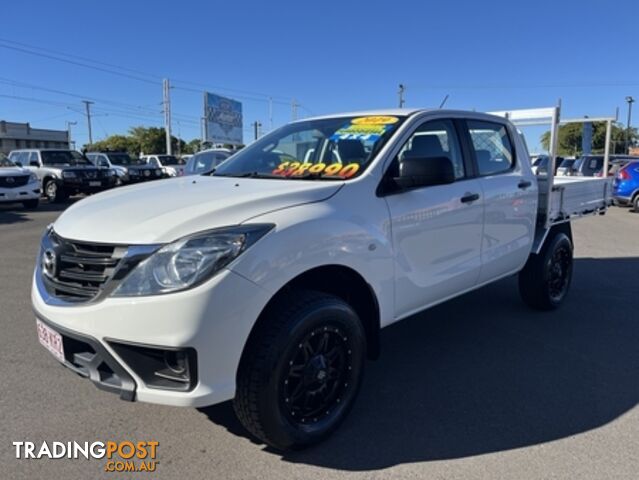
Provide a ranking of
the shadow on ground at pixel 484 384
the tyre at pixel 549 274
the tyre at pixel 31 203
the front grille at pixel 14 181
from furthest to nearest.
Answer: the tyre at pixel 31 203 → the front grille at pixel 14 181 → the tyre at pixel 549 274 → the shadow on ground at pixel 484 384

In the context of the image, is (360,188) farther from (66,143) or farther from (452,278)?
(66,143)

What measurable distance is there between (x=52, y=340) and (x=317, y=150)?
2.04 metres

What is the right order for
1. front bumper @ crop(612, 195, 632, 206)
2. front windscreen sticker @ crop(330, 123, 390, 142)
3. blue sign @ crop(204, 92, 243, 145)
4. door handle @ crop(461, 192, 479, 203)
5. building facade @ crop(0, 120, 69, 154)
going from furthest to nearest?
building facade @ crop(0, 120, 69, 154), blue sign @ crop(204, 92, 243, 145), front bumper @ crop(612, 195, 632, 206), door handle @ crop(461, 192, 479, 203), front windscreen sticker @ crop(330, 123, 390, 142)

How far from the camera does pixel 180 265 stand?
228cm

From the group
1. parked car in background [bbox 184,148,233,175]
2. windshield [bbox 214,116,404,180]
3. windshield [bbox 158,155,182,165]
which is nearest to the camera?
windshield [bbox 214,116,404,180]

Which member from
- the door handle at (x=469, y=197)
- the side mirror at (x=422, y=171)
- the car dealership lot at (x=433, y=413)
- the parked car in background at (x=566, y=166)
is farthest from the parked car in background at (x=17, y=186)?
the parked car in background at (x=566, y=166)

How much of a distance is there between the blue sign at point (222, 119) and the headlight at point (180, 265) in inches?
1602

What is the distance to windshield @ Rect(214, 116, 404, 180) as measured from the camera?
3271 millimetres

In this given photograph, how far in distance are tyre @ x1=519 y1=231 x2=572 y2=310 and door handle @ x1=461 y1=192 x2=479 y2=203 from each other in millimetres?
1495

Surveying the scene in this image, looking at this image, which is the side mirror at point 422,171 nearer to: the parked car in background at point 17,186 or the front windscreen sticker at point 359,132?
the front windscreen sticker at point 359,132

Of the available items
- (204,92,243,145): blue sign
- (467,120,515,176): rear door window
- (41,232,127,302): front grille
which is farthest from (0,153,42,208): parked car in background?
(204,92,243,145): blue sign

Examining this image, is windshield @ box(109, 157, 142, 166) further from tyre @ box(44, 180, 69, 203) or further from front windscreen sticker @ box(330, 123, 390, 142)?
front windscreen sticker @ box(330, 123, 390, 142)

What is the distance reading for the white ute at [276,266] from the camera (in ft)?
7.49

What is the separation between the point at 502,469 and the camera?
260 centimetres
